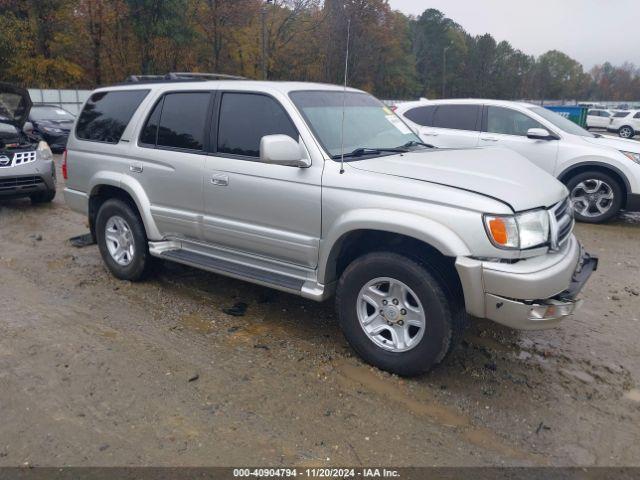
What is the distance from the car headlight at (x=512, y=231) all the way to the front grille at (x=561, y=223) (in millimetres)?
210

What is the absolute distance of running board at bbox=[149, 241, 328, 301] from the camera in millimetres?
3775

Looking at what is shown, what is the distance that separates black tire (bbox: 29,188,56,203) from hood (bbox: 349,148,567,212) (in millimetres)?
7008

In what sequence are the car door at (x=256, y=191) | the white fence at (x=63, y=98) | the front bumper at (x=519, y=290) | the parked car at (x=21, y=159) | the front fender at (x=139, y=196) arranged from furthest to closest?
the white fence at (x=63, y=98)
the parked car at (x=21, y=159)
the front fender at (x=139, y=196)
the car door at (x=256, y=191)
the front bumper at (x=519, y=290)

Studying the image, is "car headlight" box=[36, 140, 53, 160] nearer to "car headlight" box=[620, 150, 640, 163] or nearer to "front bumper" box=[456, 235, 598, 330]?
"front bumper" box=[456, 235, 598, 330]

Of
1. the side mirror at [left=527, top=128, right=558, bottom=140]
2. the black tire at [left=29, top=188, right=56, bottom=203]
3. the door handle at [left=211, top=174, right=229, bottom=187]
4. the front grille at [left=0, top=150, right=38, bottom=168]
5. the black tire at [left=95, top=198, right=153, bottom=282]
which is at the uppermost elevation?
the side mirror at [left=527, top=128, right=558, bottom=140]

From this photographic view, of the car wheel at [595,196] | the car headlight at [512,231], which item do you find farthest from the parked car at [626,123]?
the car headlight at [512,231]

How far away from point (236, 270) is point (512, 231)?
6.96 ft

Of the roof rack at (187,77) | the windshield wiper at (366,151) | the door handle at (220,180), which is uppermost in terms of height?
the roof rack at (187,77)

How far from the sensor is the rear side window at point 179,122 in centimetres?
445

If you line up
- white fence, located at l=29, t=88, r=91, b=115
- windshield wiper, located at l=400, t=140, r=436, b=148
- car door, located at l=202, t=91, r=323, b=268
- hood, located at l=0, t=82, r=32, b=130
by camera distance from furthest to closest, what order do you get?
white fence, located at l=29, t=88, r=91, b=115
hood, located at l=0, t=82, r=32, b=130
windshield wiper, located at l=400, t=140, r=436, b=148
car door, located at l=202, t=91, r=323, b=268

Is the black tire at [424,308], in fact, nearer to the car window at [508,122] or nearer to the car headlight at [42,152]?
the car window at [508,122]

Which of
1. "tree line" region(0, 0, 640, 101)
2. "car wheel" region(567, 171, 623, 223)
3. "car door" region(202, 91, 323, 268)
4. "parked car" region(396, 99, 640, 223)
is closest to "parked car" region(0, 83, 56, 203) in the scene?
"car door" region(202, 91, 323, 268)

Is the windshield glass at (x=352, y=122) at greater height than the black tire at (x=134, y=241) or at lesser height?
greater

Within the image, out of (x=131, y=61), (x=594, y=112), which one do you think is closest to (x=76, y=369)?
(x=594, y=112)
